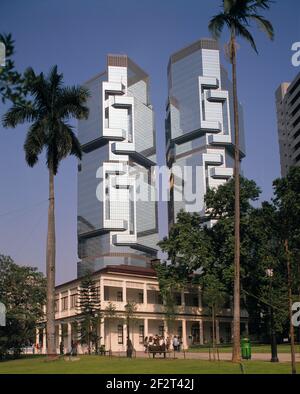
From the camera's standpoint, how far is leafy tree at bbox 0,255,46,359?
139ft

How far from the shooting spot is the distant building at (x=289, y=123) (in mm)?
118938

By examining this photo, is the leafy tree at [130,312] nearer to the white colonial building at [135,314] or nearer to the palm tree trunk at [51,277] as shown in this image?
the white colonial building at [135,314]

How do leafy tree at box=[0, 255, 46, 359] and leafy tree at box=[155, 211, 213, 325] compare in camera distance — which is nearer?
leafy tree at box=[0, 255, 46, 359]

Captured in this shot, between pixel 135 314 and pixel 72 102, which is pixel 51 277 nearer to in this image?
pixel 72 102

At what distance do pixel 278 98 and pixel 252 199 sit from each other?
10560 cm

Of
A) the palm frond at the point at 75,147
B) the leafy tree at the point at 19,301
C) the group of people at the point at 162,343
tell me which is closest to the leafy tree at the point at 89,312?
the leafy tree at the point at 19,301

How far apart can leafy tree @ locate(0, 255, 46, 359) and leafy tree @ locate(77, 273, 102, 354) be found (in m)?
4.60

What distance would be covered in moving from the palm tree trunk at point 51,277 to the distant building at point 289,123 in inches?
3289

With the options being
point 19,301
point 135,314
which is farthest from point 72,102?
point 135,314

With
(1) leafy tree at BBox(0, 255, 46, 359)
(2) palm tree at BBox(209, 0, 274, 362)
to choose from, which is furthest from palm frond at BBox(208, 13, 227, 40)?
(1) leafy tree at BBox(0, 255, 46, 359)

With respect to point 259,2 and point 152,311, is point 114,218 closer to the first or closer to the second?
point 152,311

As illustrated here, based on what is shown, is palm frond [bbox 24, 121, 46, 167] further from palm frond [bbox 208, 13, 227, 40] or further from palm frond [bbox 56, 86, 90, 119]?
palm frond [bbox 208, 13, 227, 40]
